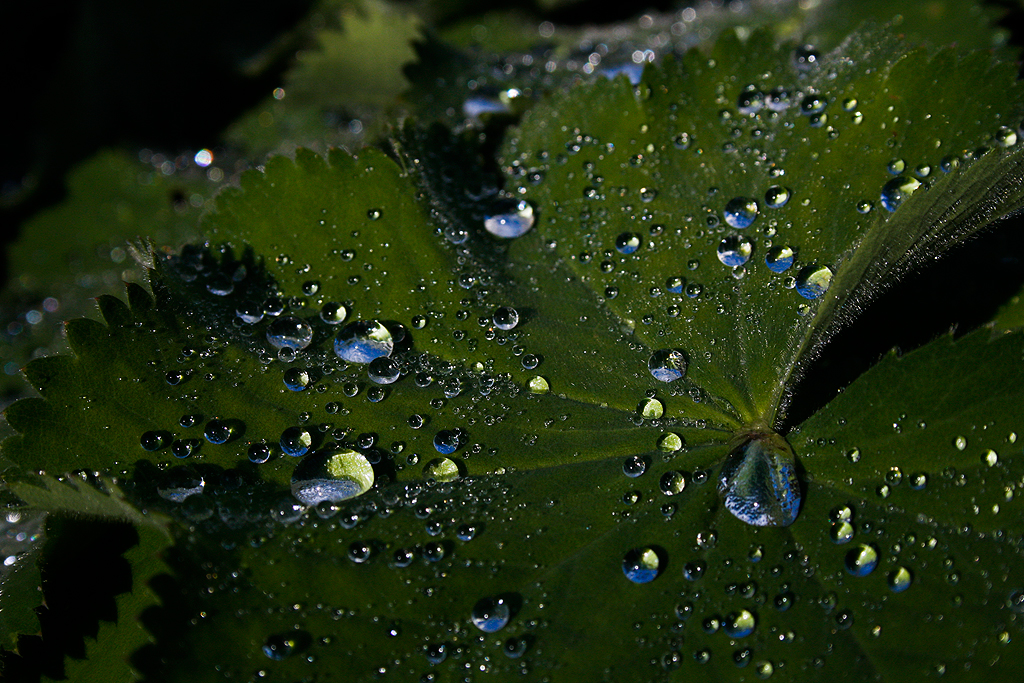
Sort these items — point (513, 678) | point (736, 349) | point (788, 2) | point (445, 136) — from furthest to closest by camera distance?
point (788, 2) < point (445, 136) < point (736, 349) < point (513, 678)

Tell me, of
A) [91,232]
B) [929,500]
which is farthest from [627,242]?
[91,232]

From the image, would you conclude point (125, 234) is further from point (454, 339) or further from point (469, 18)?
Answer: point (454, 339)

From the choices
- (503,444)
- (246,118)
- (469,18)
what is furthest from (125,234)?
(503,444)

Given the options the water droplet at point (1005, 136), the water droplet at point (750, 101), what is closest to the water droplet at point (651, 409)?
the water droplet at point (750, 101)

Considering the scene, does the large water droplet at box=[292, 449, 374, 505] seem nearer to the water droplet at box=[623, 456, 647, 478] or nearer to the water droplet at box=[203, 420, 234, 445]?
the water droplet at box=[203, 420, 234, 445]

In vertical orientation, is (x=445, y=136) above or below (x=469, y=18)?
below

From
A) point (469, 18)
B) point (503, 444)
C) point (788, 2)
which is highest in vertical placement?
point (469, 18)

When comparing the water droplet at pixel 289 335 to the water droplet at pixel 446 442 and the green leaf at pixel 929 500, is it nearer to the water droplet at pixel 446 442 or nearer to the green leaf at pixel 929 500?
the water droplet at pixel 446 442
